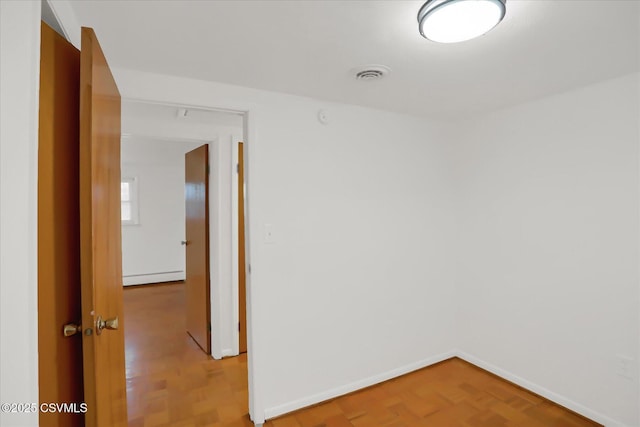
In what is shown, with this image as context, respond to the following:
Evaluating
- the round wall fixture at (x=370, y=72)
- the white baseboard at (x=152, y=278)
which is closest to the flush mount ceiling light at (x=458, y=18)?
the round wall fixture at (x=370, y=72)

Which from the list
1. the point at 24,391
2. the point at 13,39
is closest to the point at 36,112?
the point at 13,39

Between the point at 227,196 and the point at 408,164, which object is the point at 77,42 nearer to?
the point at 227,196

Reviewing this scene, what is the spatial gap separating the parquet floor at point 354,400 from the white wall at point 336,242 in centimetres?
15

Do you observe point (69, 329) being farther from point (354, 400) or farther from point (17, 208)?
point (354, 400)

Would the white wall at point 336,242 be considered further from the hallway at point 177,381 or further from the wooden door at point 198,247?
the wooden door at point 198,247

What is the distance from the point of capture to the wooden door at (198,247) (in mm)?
3250

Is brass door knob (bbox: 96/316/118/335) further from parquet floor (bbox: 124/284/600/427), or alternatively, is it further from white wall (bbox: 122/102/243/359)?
white wall (bbox: 122/102/243/359)

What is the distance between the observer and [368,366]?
2.60 m

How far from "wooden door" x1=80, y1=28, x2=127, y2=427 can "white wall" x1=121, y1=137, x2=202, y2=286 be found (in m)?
4.66

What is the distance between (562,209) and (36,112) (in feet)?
9.41

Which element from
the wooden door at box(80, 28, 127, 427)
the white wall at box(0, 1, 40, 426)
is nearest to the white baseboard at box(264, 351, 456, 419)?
the wooden door at box(80, 28, 127, 427)

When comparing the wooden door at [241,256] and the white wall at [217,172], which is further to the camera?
the wooden door at [241,256]

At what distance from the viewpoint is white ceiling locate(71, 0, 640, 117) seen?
1309mm

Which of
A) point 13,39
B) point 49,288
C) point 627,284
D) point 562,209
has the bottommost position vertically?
point 627,284
